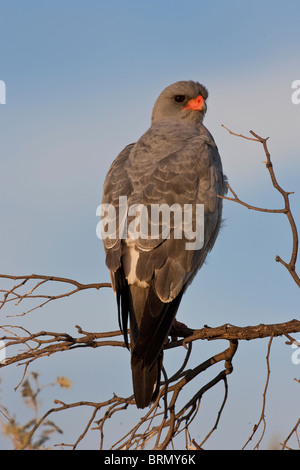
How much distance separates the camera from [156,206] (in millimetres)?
4988

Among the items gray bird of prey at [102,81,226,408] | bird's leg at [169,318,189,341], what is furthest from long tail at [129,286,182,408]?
bird's leg at [169,318,189,341]

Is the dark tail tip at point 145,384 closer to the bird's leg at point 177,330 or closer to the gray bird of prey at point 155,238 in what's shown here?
the gray bird of prey at point 155,238

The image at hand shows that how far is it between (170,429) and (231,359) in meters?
0.78

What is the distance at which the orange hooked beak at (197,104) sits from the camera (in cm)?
680

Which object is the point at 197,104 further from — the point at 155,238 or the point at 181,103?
the point at 155,238

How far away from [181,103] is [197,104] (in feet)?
0.54

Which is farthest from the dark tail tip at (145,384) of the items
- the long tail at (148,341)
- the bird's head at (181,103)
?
the bird's head at (181,103)

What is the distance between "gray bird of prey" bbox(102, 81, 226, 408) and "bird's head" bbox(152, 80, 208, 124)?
72 centimetres

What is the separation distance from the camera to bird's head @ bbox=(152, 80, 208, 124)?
6793 millimetres

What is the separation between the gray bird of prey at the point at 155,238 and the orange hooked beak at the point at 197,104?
0.75 metres

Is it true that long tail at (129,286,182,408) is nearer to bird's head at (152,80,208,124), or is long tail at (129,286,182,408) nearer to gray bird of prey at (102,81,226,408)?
gray bird of prey at (102,81,226,408)

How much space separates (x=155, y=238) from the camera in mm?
4859

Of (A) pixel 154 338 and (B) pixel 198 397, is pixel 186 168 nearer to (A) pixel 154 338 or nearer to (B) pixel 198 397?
(A) pixel 154 338
